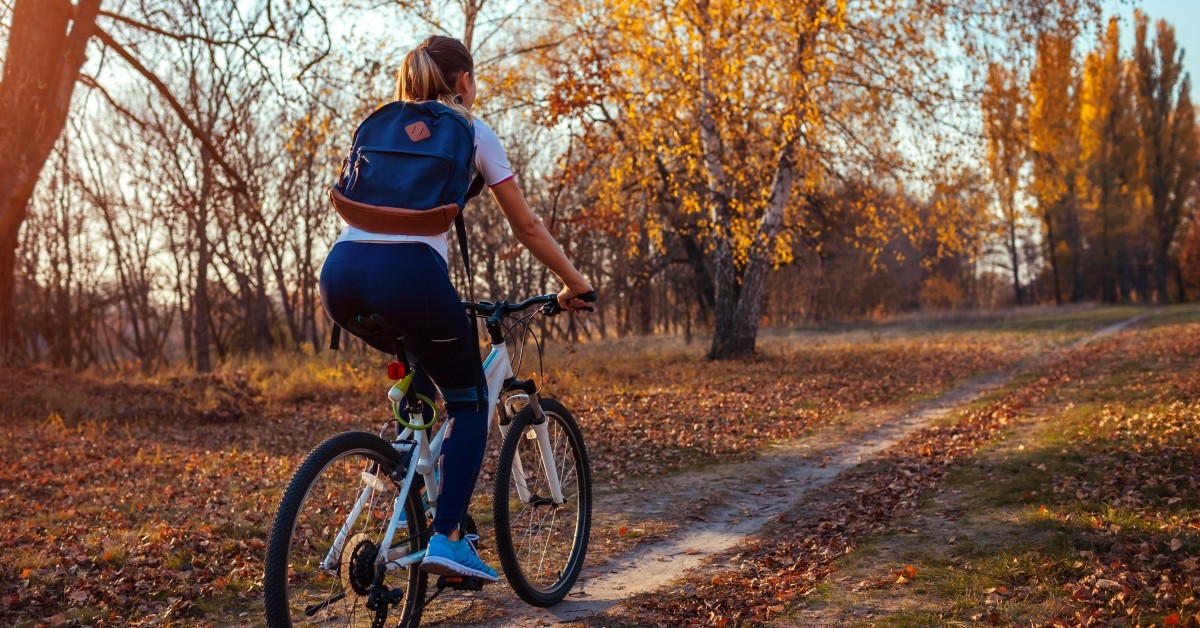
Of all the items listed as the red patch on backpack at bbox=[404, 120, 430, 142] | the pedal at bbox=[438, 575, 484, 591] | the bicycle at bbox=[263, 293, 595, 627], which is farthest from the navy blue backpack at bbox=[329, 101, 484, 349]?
the pedal at bbox=[438, 575, 484, 591]

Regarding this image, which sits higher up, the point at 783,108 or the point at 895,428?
the point at 783,108

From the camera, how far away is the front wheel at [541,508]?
12.1ft

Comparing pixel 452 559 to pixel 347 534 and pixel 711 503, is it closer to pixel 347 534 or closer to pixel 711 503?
pixel 347 534

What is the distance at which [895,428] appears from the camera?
9.48 meters

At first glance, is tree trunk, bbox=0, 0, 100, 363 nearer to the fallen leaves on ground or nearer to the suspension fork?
the fallen leaves on ground

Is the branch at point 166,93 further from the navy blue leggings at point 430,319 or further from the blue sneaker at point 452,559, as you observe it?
the blue sneaker at point 452,559

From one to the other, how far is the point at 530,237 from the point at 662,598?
5.96ft

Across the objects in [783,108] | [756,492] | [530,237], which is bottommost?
[756,492]

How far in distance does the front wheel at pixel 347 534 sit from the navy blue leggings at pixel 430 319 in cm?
18

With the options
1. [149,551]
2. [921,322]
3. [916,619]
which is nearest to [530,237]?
[916,619]

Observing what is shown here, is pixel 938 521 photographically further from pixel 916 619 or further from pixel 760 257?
pixel 760 257

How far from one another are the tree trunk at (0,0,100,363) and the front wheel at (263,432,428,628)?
6.19m

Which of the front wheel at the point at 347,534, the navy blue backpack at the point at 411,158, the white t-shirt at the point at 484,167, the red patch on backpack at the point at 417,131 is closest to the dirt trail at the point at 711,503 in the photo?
the front wheel at the point at 347,534

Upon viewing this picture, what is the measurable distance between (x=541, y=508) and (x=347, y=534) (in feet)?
3.88
